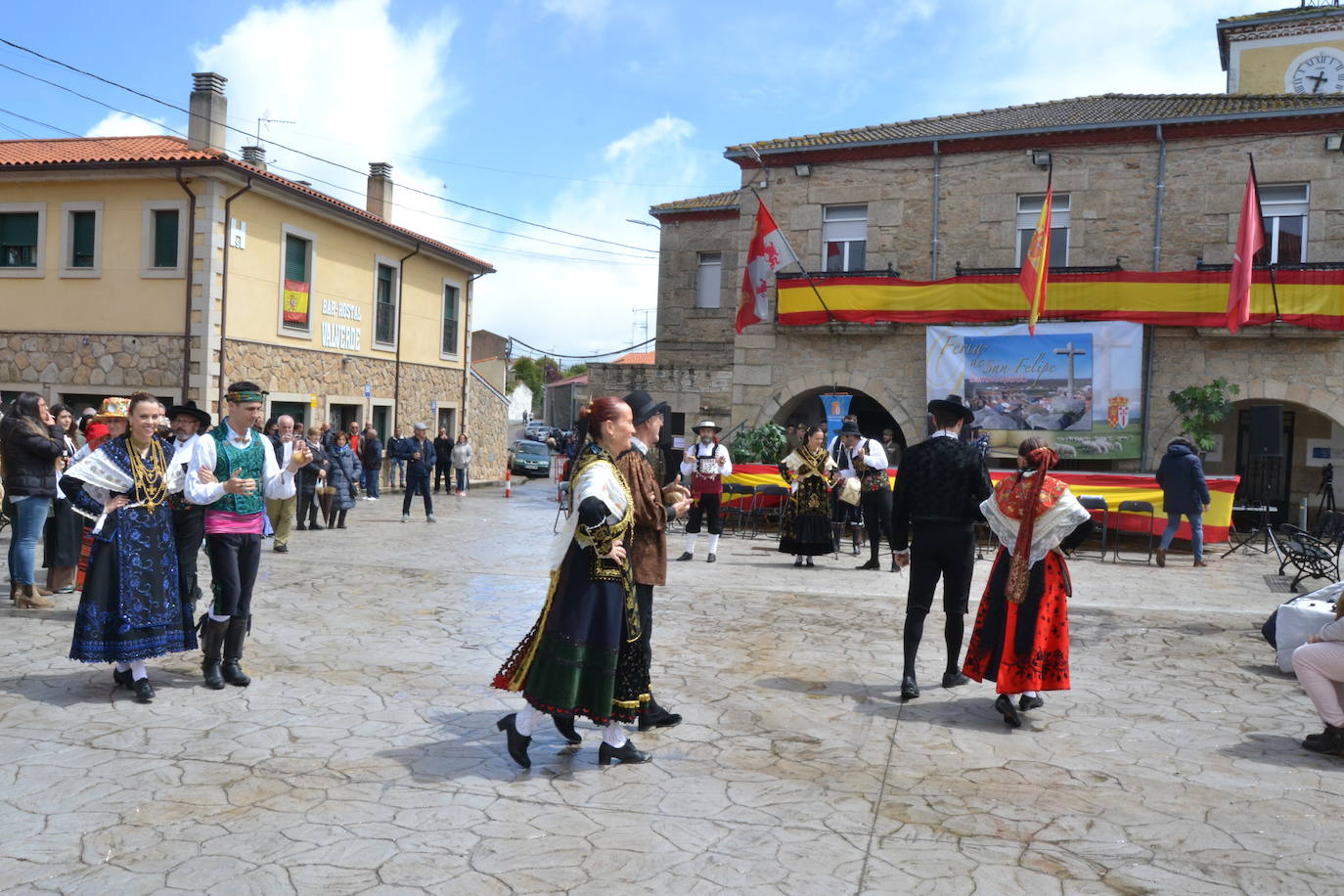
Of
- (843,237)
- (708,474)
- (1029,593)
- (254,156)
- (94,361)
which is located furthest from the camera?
(254,156)

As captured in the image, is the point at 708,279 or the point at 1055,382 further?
the point at 708,279

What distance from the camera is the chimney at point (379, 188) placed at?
93.2ft

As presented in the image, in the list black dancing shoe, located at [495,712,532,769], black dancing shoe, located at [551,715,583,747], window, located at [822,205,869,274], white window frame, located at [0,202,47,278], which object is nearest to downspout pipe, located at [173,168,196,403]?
white window frame, located at [0,202,47,278]

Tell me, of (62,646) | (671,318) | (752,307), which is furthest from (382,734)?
(671,318)

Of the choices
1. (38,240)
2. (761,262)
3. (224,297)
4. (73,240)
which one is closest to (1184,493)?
(761,262)

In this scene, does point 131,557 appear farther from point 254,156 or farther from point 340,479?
point 254,156

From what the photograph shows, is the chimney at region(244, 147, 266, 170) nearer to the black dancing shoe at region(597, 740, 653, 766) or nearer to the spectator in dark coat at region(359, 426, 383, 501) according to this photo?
the spectator in dark coat at region(359, 426, 383, 501)

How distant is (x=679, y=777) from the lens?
16.2 feet

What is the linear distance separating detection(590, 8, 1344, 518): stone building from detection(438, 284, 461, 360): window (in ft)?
29.6

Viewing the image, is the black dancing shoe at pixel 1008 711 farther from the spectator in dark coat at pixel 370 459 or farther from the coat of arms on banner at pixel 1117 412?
the spectator in dark coat at pixel 370 459

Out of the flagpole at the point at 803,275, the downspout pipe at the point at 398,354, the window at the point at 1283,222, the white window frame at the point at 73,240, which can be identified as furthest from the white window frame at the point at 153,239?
the window at the point at 1283,222

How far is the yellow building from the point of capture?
20.0 meters

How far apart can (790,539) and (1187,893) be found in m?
8.90

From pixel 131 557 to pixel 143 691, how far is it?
0.72 metres
